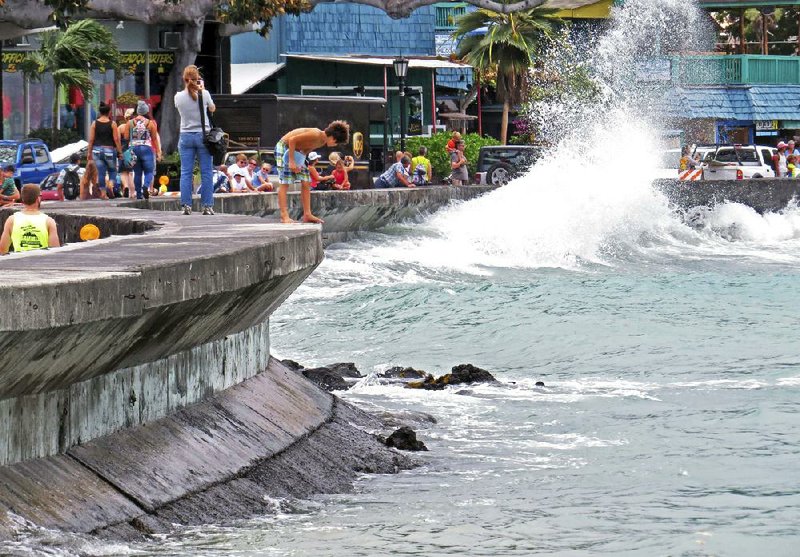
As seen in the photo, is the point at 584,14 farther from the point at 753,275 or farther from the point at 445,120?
the point at 753,275

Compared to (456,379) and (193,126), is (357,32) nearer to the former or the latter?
(193,126)

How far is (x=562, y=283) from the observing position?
28266 mm

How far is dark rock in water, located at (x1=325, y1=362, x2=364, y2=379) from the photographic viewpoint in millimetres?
15594

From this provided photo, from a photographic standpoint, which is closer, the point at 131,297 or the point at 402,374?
the point at 131,297

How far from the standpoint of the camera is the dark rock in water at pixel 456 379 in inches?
584

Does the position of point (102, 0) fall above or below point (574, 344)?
above

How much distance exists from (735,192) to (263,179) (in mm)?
13669

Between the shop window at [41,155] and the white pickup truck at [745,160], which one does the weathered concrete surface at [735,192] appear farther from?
the shop window at [41,155]

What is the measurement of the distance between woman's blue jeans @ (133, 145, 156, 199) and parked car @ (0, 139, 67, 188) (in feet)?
31.8

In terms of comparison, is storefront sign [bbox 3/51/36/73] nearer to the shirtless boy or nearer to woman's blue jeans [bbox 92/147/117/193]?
woman's blue jeans [bbox 92/147/117/193]

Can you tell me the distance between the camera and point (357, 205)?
109 feet

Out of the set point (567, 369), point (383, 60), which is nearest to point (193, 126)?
point (567, 369)

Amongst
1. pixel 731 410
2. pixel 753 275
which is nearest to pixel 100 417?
pixel 731 410

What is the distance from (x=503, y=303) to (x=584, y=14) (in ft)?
120
